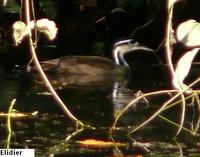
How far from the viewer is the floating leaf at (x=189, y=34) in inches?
111

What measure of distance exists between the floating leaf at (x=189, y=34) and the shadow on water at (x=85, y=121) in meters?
1.12

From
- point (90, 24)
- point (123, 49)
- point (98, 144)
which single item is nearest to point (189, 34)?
point (98, 144)

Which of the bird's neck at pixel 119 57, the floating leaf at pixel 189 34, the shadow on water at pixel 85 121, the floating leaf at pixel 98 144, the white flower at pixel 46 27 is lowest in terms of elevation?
the floating leaf at pixel 98 144

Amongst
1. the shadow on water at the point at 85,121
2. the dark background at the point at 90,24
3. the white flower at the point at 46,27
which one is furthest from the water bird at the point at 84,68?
the white flower at the point at 46,27

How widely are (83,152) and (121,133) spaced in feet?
2.30

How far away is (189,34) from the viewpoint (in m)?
2.84

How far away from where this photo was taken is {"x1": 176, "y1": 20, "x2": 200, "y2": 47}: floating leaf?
282cm

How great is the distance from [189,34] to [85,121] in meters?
2.52

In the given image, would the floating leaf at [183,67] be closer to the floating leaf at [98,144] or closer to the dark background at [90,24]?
the floating leaf at [98,144]

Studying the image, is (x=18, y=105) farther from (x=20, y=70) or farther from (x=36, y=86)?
(x=20, y=70)

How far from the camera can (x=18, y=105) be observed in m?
6.07

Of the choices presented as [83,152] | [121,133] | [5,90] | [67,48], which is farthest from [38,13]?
[83,152]

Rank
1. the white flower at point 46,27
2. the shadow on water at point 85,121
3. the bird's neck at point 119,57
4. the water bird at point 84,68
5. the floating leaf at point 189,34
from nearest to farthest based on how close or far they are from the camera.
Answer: the floating leaf at point 189,34 → the white flower at point 46,27 → the shadow on water at point 85,121 → the water bird at point 84,68 → the bird's neck at point 119,57

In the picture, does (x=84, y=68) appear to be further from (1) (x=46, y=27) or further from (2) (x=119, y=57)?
(1) (x=46, y=27)
